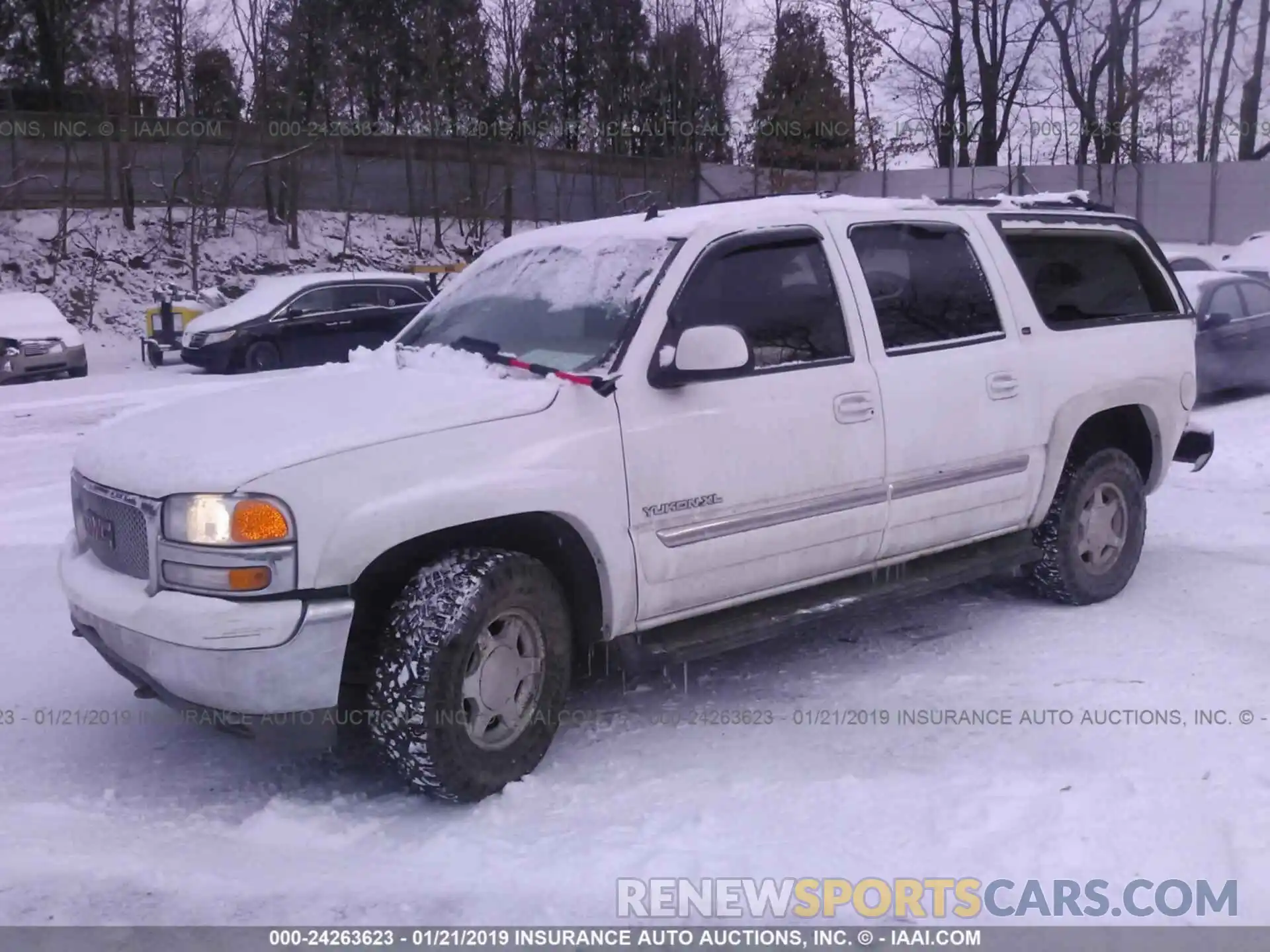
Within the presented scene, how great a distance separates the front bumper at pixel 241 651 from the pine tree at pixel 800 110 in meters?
29.0

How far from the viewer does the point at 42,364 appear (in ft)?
54.3

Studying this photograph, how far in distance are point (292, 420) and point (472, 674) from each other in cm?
99

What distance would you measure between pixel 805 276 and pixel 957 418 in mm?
887

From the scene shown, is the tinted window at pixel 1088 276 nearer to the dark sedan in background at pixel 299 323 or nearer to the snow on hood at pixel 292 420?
the snow on hood at pixel 292 420

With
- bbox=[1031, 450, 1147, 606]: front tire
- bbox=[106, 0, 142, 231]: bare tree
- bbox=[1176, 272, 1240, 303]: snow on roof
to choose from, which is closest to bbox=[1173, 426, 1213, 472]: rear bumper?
bbox=[1031, 450, 1147, 606]: front tire

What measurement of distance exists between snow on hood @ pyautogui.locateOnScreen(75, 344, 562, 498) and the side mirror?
1.33ft

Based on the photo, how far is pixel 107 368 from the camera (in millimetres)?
20953

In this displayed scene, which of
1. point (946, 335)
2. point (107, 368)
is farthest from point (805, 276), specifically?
point (107, 368)

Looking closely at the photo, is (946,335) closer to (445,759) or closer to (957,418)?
(957,418)

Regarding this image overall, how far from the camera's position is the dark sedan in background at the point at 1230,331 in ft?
40.3

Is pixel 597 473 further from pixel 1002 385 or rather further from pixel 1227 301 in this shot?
pixel 1227 301

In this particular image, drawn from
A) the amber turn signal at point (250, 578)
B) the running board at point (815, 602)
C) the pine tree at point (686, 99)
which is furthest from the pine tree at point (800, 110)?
the amber turn signal at point (250, 578)

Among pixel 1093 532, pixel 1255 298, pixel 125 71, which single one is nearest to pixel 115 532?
pixel 1093 532

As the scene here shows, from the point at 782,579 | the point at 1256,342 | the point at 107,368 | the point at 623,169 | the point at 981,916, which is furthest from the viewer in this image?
the point at 623,169
